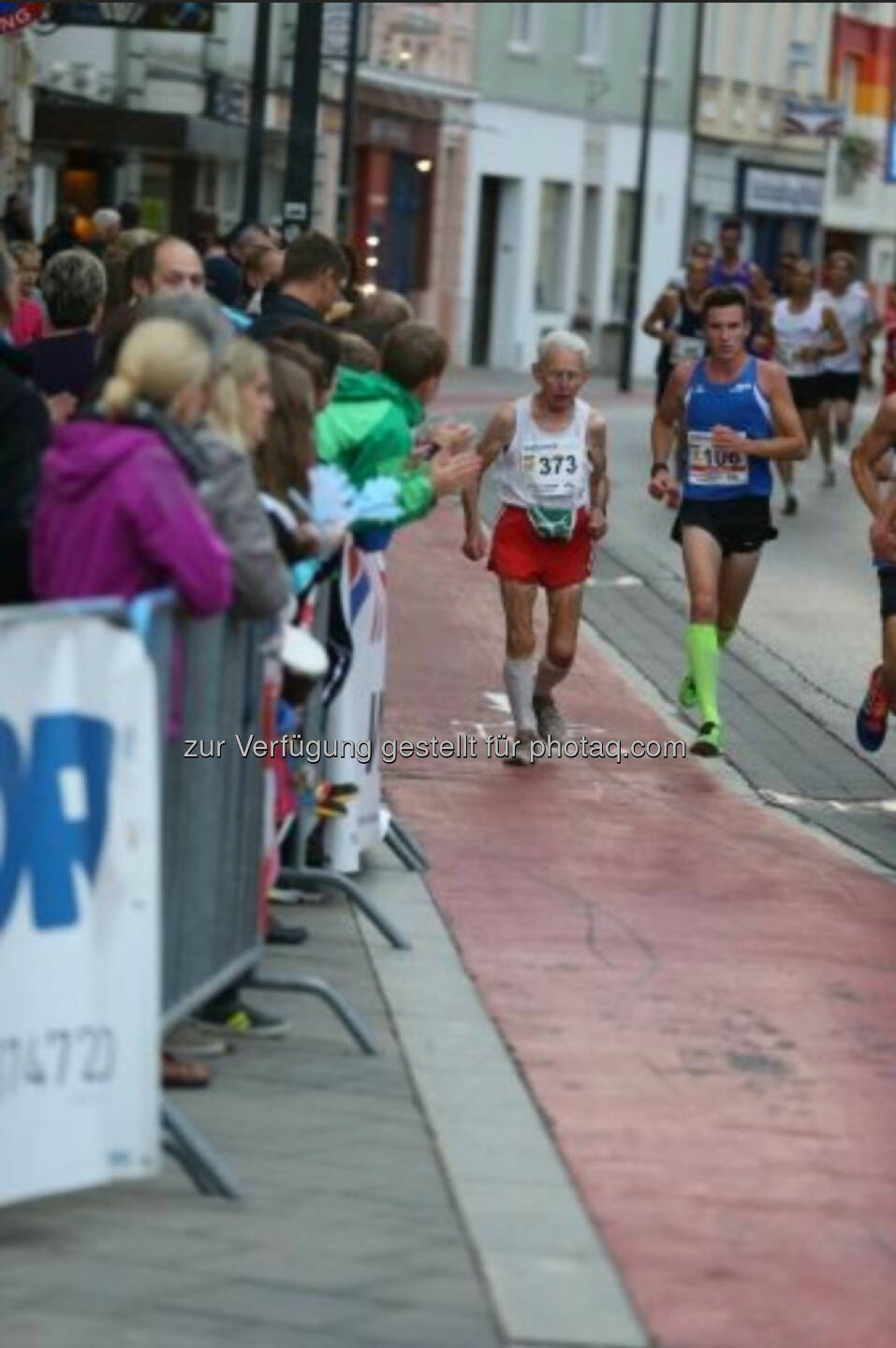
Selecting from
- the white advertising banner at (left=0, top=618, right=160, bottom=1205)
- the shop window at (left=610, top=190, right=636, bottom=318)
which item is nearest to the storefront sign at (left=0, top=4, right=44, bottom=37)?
the white advertising banner at (left=0, top=618, right=160, bottom=1205)

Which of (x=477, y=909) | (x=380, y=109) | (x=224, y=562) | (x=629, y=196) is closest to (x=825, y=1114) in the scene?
(x=224, y=562)

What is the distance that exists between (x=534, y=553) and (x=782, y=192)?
208 ft

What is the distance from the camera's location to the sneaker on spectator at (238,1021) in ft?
31.1

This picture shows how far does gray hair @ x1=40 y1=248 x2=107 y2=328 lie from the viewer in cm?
1423

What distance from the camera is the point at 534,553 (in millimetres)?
16359

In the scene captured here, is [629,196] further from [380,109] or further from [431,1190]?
[431,1190]

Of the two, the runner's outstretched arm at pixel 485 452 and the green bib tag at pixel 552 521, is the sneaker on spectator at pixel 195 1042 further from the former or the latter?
the green bib tag at pixel 552 521

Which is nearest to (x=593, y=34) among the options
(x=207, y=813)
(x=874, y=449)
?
(x=874, y=449)

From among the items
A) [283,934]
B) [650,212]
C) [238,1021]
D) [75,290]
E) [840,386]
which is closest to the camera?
[238,1021]

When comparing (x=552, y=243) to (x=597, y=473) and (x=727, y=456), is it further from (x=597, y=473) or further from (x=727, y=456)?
(x=597, y=473)

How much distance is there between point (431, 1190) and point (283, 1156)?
1.20 ft

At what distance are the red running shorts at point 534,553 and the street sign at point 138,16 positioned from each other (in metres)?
9.11

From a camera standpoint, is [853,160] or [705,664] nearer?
[705,664]

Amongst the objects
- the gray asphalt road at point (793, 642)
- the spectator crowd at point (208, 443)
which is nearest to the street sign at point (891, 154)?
the gray asphalt road at point (793, 642)
